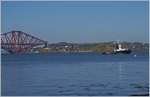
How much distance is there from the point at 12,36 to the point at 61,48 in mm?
69305

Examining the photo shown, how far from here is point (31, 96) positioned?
18.2 metres

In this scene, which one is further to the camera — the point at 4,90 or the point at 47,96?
the point at 4,90

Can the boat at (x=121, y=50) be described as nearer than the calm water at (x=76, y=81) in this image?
No

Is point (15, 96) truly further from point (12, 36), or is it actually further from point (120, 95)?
point (12, 36)

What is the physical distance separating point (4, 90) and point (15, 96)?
310 cm

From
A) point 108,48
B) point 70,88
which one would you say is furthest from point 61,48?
point 70,88

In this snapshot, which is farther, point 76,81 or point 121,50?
point 121,50

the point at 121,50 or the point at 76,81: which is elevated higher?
the point at 121,50

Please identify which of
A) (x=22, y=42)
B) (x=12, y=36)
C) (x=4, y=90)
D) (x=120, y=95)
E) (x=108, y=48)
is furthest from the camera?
(x=108, y=48)

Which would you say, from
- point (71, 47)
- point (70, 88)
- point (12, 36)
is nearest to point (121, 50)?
point (71, 47)

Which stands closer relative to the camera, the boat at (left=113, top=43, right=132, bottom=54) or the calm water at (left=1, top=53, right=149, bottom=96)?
the calm water at (left=1, top=53, right=149, bottom=96)

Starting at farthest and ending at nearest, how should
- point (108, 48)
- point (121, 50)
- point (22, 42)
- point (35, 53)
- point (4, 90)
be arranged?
point (35, 53) → point (108, 48) → point (121, 50) → point (22, 42) → point (4, 90)

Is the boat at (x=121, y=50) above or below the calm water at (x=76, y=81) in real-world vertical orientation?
above

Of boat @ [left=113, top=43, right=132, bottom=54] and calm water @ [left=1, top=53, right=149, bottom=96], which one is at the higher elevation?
boat @ [left=113, top=43, right=132, bottom=54]
